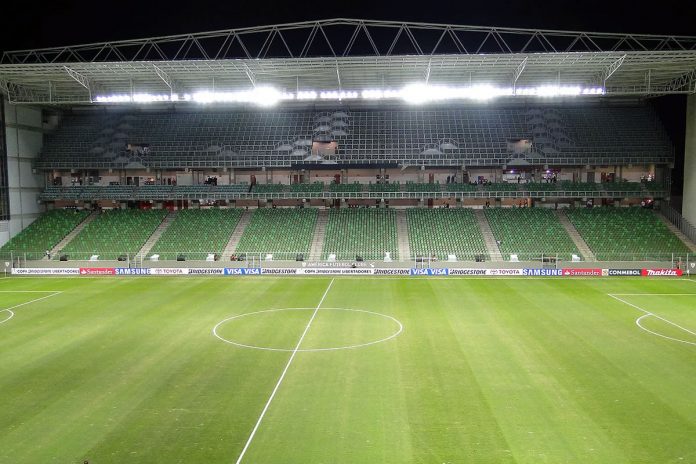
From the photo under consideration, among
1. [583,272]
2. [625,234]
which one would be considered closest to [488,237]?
[583,272]

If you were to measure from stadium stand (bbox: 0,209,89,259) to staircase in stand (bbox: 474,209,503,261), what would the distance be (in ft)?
132

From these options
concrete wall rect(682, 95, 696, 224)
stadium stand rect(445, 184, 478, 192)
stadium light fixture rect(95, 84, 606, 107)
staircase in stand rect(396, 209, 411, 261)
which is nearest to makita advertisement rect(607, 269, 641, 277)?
concrete wall rect(682, 95, 696, 224)

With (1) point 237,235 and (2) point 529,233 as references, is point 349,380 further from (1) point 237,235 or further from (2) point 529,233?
(2) point 529,233

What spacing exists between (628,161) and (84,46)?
171ft

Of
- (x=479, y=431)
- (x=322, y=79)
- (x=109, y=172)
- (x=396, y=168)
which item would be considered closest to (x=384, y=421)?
(x=479, y=431)

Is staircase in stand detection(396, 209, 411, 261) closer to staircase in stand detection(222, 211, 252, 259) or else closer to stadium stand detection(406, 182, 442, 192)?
stadium stand detection(406, 182, 442, 192)

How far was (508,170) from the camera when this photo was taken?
Answer: 190ft

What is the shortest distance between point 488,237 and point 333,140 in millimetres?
20688

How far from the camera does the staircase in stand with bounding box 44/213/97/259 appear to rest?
49234 mm

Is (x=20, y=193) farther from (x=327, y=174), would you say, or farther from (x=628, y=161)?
(x=628, y=161)

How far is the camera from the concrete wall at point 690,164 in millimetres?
47438

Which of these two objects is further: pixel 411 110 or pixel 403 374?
pixel 411 110

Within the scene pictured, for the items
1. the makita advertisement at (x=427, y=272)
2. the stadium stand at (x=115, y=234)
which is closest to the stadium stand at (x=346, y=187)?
the makita advertisement at (x=427, y=272)

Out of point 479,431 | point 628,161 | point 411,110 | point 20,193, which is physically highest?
point 411,110
